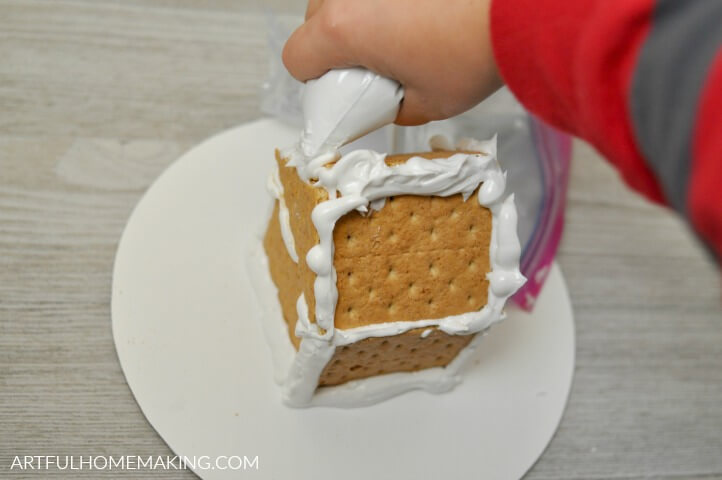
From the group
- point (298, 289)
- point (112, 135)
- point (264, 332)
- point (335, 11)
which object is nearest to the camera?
point (335, 11)

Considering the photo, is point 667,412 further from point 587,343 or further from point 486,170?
point 486,170

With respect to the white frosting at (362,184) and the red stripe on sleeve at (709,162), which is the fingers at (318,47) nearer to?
the white frosting at (362,184)

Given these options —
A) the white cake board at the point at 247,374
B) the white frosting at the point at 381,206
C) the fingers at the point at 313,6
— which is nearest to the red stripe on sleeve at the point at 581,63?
the white frosting at the point at 381,206

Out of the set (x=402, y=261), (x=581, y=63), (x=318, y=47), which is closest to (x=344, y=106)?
(x=318, y=47)

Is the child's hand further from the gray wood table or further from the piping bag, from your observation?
the gray wood table

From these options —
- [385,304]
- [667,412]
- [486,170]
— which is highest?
[486,170]

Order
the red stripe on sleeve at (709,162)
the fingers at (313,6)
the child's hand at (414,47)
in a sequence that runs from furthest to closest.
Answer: the fingers at (313,6), the child's hand at (414,47), the red stripe on sleeve at (709,162)

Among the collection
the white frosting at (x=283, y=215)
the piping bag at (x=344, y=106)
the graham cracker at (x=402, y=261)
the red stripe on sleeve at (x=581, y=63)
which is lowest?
the white frosting at (x=283, y=215)

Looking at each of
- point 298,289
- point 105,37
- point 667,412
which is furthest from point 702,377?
point 105,37
